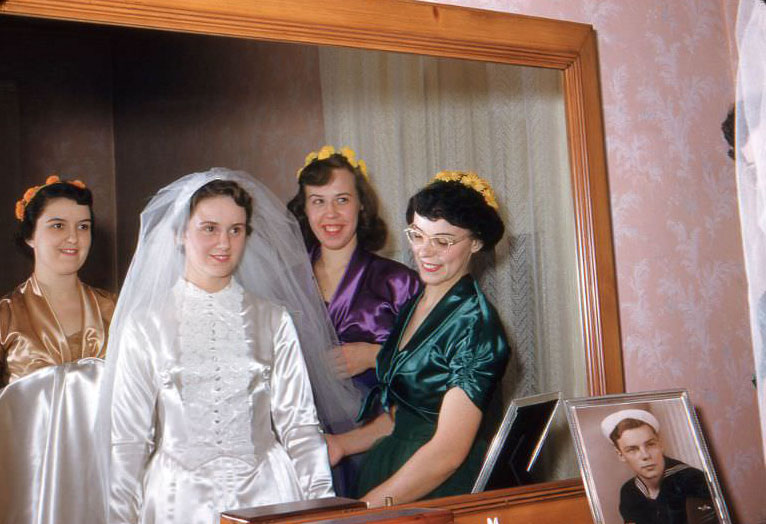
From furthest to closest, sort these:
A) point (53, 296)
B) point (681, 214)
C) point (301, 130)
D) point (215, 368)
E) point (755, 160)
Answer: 1. point (681, 214)
2. point (301, 130)
3. point (215, 368)
4. point (53, 296)
5. point (755, 160)

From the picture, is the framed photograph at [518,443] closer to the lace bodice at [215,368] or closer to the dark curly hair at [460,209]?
the dark curly hair at [460,209]

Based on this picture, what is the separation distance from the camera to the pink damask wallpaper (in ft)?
7.39

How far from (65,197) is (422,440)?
2.83 ft

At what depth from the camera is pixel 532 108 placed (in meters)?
2.09

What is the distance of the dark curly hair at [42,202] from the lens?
151 cm

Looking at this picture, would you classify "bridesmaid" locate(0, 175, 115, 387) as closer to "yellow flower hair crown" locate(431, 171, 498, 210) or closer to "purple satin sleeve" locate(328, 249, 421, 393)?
"purple satin sleeve" locate(328, 249, 421, 393)

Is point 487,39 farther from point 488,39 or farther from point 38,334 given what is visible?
point 38,334

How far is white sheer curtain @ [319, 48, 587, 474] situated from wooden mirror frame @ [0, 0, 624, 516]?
0.03 meters

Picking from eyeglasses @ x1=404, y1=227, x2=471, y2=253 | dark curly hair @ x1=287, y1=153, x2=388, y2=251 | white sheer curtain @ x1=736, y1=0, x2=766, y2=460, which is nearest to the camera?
white sheer curtain @ x1=736, y1=0, x2=766, y2=460

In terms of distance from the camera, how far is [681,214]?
2344mm

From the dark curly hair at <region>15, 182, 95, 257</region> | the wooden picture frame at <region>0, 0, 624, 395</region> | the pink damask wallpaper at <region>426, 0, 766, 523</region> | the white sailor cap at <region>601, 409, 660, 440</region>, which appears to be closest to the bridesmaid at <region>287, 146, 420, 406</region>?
the wooden picture frame at <region>0, 0, 624, 395</region>

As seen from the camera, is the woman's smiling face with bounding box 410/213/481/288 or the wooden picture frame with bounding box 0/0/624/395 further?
the woman's smiling face with bounding box 410/213/481/288

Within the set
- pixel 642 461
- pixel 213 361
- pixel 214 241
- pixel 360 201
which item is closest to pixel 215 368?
pixel 213 361

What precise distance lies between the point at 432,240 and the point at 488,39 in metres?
0.51
